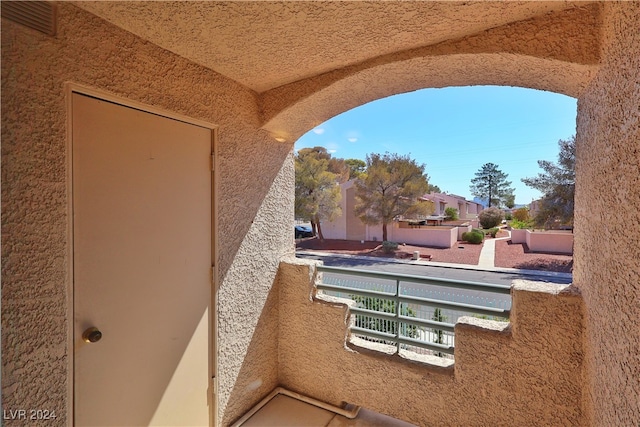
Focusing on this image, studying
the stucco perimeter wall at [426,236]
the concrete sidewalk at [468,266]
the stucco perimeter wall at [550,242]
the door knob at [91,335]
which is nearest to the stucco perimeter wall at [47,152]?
the door knob at [91,335]

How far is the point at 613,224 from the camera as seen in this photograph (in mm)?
1419

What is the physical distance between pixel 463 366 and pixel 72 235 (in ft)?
10.3

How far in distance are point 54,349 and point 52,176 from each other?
1013 millimetres

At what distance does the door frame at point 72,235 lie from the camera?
1659 mm

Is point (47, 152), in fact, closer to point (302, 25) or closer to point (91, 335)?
point (91, 335)

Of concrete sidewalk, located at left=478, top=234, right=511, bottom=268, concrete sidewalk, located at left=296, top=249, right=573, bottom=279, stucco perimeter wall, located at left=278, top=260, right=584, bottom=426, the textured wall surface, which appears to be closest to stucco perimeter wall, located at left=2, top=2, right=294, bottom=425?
the textured wall surface

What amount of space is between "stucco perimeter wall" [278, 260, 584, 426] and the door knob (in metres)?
1.86

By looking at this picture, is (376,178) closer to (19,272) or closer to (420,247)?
(420,247)

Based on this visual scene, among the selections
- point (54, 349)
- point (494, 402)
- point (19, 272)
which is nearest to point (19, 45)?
point (19, 272)

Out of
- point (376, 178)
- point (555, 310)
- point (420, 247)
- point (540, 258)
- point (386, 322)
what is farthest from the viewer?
point (420, 247)

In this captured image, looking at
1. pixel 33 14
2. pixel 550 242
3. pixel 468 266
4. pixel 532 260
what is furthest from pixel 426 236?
pixel 33 14

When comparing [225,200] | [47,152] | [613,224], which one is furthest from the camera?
[225,200]

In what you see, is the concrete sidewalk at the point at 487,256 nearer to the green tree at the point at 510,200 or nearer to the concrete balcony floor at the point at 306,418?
the concrete balcony floor at the point at 306,418

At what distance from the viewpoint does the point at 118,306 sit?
6.30 feet
